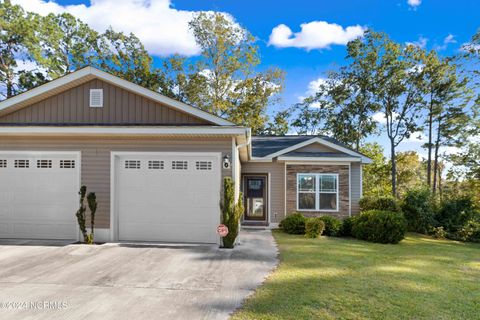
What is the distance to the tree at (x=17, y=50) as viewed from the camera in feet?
73.0

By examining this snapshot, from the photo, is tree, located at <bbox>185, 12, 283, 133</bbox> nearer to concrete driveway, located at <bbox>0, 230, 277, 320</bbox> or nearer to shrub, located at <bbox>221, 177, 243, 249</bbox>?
shrub, located at <bbox>221, 177, 243, 249</bbox>

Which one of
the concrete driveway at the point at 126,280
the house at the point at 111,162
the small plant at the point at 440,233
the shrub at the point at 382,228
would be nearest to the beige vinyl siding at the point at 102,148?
the house at the point at 111,162

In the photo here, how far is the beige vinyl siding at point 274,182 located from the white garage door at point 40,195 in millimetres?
6911

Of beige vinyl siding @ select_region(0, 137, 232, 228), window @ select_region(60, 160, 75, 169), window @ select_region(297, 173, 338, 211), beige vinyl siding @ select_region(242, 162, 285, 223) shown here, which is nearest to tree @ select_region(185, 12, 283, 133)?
beige vinyl siding @ select_region(242, 162, 285, 223)

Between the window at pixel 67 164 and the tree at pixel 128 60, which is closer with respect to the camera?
the window at pixel 67 164

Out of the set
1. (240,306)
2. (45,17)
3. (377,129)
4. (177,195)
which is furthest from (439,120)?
(45,17)

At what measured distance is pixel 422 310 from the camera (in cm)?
418

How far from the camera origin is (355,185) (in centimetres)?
1309

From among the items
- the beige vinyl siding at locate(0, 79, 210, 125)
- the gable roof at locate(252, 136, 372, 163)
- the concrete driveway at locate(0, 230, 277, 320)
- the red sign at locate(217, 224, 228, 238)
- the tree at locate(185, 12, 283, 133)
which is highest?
the tree at locate(185, 12, 283, 133)

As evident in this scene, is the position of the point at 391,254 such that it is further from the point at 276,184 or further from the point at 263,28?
the point at 263,28

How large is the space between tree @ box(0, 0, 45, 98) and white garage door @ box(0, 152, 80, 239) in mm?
17697

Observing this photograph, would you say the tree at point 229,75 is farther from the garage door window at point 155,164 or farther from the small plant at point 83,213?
the small plant at point 83,213

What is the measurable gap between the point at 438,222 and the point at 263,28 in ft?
54.6

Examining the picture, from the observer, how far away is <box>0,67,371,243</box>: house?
328 inches
